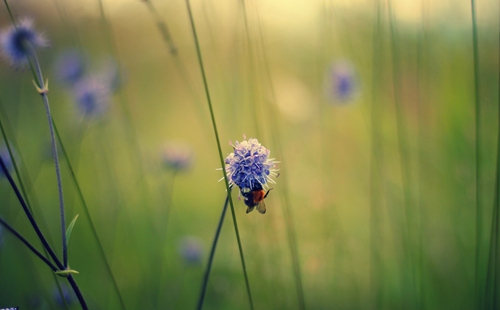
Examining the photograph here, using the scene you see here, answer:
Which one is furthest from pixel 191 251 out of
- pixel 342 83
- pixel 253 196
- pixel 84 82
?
pixel 342 83

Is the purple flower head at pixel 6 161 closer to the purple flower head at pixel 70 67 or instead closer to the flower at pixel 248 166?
the purple flower head at pixel 70 67

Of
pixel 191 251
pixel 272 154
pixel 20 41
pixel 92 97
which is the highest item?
pixel 20 41

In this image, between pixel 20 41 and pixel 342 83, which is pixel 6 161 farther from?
pixel 342 83

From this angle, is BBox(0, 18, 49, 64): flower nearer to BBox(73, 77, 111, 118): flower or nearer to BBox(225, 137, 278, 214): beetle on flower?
BBox(73, 77, 111, 118): flower

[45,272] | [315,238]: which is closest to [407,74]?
[315,238]

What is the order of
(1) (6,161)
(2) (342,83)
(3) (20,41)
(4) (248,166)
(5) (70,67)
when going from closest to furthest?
1. (4) (248,166)
2. (3) (20,41)
3. (1) (6,161)
4. (5) (70,67)
5. (2) (342,83)

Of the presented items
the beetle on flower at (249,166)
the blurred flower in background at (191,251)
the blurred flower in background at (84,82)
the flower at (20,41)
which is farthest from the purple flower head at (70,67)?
the beetle on flower at (249,166)

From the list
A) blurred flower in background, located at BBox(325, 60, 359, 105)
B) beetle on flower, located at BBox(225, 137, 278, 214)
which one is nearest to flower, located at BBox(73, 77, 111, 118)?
beetle on flower, located at BBox(225, 137, 278, 214)
